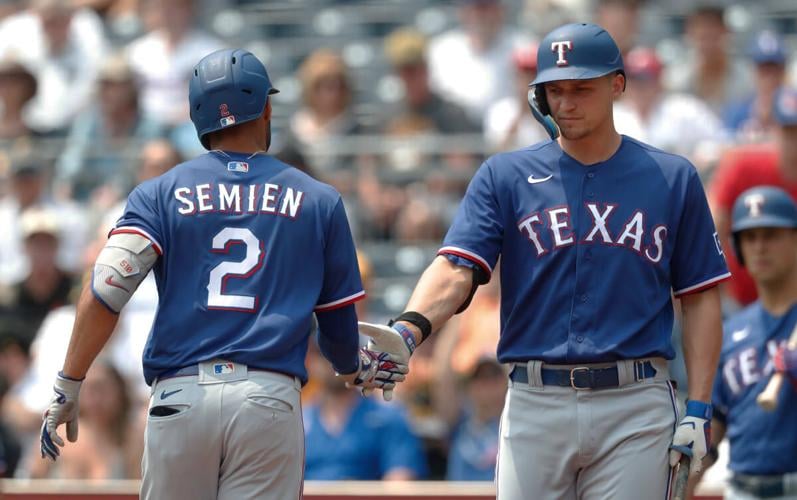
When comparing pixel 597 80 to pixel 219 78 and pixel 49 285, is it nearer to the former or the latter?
pixel 219 78

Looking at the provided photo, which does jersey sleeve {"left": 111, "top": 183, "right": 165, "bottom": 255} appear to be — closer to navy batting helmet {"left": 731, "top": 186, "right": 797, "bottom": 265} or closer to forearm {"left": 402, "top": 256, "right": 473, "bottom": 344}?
forearm {"left": 402, "top": 256, "right": 473, "bottom": 344}

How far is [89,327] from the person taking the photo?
479cm

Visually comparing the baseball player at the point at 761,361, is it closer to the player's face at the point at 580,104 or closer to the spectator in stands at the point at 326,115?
the player's face at the point at 580,104

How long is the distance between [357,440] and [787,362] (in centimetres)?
281

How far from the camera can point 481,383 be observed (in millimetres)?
7988

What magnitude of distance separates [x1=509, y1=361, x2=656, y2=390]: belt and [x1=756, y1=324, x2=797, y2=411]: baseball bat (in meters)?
0.85

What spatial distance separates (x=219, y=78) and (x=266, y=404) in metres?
1.14

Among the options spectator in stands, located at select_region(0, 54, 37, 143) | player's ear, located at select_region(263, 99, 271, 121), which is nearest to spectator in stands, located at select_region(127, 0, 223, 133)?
spectator in stands, located at select_region(0, 54, 37, 143)

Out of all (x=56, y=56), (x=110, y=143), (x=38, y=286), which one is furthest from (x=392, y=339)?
(x=56, y=56)

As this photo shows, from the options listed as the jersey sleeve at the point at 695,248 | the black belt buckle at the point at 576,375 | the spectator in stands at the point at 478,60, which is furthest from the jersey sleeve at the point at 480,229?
the spectator in stands at the point at 478,60

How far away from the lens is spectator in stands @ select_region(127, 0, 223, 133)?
11.2m

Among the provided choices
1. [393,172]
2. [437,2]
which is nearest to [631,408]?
[393,172]

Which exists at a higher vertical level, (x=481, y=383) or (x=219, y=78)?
(x=219, y=78)

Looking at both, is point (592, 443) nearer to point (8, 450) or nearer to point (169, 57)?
point (8, 450)
